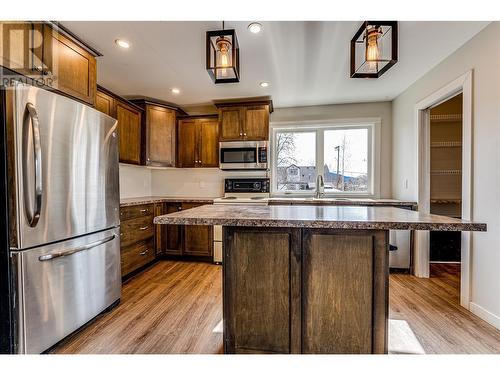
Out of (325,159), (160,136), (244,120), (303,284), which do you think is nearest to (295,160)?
(325,159)

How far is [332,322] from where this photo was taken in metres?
1.46

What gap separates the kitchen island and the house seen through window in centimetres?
265

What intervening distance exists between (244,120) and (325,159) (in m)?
1.50

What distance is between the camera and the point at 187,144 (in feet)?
13.2

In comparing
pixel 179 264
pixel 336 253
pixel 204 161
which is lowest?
pixel 179 264

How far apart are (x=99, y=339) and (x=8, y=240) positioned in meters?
0.95

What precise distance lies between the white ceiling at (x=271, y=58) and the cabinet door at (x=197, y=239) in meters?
1.79

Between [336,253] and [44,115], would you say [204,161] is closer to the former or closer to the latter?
[44,115]

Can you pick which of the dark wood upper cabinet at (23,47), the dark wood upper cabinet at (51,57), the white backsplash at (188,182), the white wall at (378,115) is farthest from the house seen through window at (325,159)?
the dark wood upper cabinet at (23,47)

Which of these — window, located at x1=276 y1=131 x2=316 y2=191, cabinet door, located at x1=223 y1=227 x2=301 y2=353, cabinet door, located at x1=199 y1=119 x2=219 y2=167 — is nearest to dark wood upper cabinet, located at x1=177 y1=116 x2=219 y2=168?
cabinet door, located at x1=199 y1=119 x2=219 y2=167

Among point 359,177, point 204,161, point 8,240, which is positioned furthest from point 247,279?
point 359,177

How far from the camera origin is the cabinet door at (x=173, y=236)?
3.70 meters

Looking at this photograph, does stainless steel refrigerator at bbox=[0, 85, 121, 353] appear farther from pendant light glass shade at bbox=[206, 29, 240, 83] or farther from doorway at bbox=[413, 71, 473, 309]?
doorway at bbox=[413, 71, 473, 309]

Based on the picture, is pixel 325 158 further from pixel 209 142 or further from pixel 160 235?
pixel 160 235
